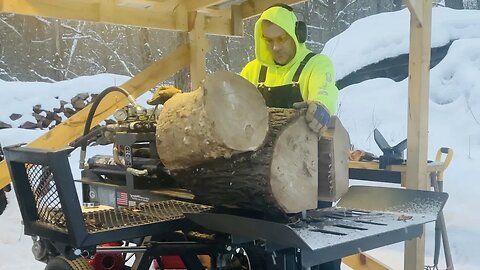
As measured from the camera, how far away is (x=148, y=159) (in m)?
3.00

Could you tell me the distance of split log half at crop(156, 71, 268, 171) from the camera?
7.54 feet

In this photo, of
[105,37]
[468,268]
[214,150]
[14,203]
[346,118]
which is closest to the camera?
[214,150]

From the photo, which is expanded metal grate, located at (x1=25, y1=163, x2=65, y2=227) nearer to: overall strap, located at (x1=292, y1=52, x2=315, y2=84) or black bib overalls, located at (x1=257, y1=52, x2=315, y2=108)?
black bib overalls, located at (x1=257, y1=52, x2=315, y2=108)

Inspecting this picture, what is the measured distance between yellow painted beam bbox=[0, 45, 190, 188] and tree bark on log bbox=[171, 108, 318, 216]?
8.11 ft

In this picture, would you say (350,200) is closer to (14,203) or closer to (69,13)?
(69,13)

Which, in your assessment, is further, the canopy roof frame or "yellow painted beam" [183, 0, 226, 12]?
"yellow painted beam" [183, 0, 226, 12]

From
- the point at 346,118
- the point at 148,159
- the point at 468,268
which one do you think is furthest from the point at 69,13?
the point at 346,118

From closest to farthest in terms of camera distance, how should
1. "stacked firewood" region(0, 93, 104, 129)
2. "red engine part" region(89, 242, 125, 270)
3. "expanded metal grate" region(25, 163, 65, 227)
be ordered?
"expanded metal grate" region(25, 163, 65, 227)
"red engine part" region(89, 242, 125, 270)
"stacked firewood" region(0, 93, 104, 129)

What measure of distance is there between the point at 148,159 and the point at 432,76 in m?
7.63

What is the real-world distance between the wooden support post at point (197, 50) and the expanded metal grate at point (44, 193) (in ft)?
9.76

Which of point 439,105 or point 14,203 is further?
point 439,105

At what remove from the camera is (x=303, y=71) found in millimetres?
3059

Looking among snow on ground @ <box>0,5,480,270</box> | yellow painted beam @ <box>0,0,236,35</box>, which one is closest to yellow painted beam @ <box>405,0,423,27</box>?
yellow painted beam @ <box>0,0,236,35</box>

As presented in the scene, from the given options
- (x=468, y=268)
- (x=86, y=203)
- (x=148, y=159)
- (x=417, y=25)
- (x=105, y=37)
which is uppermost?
(x=105, y=37)
